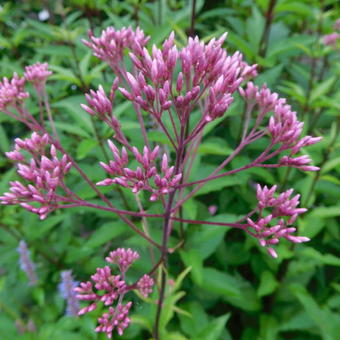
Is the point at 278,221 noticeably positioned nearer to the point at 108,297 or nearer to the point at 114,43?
the point at 108,297

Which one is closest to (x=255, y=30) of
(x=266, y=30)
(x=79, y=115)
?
(x=266, y=30)

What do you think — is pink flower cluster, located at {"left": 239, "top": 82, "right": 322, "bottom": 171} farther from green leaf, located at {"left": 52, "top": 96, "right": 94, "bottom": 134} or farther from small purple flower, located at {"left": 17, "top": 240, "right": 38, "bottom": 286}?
small purple flower, located at {"left": 17, "top": 240, "right": 38, "bottom": 286}

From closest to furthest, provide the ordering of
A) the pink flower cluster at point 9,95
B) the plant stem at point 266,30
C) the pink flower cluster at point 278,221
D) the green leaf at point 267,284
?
the pink flower cluster at point 278,221 → the pink flower cluster at point 9,95 → the green leaf at point 267,284 → the plant stem at point 266,30

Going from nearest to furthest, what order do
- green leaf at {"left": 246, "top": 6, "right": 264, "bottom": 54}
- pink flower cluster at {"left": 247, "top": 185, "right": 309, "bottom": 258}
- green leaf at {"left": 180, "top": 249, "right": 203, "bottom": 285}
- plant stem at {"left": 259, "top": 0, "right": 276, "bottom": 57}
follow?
pink flower cluster at {"left": 247, "top": 185, "right": 309, "bottom": 258}, green leaf at {"left": 180, "top": 249, "right": 203, "bottom": 285}, plant stem at {"left": 259, "top": 0, "right": 276, "bottom": 57}, green leaf at {"left": 246, "top": 6, "right": 264, "bottom": 54}

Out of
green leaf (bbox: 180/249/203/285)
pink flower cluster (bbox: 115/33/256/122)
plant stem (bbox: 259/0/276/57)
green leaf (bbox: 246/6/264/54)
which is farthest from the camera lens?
green leaf (bbox: 246/6/264/54)

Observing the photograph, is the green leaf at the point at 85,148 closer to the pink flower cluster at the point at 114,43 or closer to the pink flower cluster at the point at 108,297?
the pink flower cluster at the point at 114,43

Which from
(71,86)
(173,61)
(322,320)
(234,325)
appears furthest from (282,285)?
(71,86)

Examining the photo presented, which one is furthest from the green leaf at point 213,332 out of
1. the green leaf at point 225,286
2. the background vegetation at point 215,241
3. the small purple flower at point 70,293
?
the small purple flower at point 70,293

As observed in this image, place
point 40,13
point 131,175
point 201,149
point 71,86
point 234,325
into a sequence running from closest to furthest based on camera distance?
point 131,175 < point 201,149 < point 234,325 < point 71,86 < point 40,13

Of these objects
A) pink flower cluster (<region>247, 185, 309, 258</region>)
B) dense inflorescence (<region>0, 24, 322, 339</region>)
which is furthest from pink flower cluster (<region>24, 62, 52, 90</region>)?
pink flower cluster (<region>247, 185, 309, 258</region>)

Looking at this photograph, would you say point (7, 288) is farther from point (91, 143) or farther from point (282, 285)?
point (282, 285)

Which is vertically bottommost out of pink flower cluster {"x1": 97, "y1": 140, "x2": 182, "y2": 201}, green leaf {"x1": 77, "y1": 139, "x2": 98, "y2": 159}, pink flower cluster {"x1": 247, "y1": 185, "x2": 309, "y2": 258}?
green leaf {"x1": 77, "y1": 139, "x2": 98, "y2": 159}
